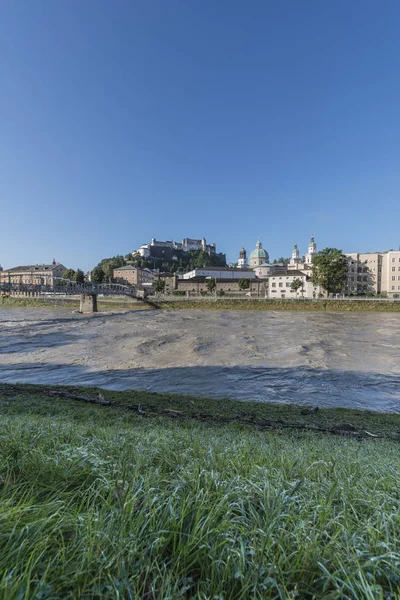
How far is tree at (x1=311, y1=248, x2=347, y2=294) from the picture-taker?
70.9 m

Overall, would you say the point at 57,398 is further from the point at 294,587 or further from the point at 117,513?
the point at 294,587

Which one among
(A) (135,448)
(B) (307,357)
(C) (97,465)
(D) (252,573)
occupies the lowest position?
(B) (307,357)

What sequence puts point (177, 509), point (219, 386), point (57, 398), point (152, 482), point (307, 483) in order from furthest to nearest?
point (219, 386) < point (57, 398) < point (307, 483) < point (152, 482) < point (177, 509)

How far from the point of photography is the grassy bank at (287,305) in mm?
56750

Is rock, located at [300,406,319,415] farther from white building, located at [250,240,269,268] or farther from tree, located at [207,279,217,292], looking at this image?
white building, located at [250,240,269,268]

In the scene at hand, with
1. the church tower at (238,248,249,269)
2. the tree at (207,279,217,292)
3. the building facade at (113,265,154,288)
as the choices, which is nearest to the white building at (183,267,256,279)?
the building facade at (113,265,154,288)

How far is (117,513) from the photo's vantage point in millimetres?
1541

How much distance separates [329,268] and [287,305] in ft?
56.7

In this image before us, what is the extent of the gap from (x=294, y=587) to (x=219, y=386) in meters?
10.3

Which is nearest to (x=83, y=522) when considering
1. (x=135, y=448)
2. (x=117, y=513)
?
(x=117, y=513)

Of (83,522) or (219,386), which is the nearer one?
(83,522)

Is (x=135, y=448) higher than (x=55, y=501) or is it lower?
lower

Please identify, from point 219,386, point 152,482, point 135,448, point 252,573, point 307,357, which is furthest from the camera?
point 307,357

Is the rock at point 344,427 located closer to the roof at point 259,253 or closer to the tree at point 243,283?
the tree at point 243,283
